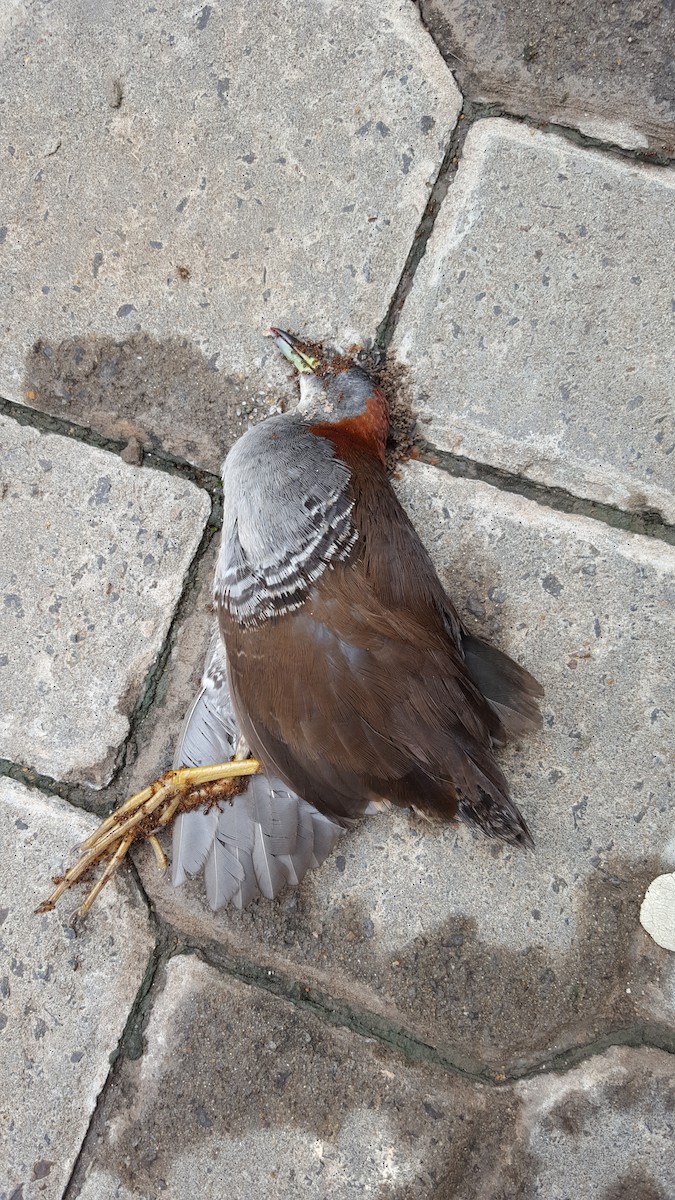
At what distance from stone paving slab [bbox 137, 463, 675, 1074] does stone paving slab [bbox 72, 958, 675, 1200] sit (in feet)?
0.40

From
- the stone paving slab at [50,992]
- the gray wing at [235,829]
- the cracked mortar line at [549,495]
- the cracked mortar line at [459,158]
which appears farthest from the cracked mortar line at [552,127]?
the stone paving slab at [50,992]

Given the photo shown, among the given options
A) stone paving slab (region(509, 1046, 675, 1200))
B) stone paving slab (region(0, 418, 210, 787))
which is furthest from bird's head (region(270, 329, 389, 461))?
stone paving slab (region(509, 1046, 675, 1200))

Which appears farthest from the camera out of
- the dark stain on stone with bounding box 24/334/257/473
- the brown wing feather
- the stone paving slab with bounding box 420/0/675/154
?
the dark stain on stone with bounding box 24/334/257/473

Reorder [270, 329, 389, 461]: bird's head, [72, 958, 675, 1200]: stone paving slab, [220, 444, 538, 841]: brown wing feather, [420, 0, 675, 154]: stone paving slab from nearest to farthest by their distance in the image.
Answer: [220, 444, 538, 841]: brown wing feather < [270, 329, 389, 461]: bird's head < [72, 958, 675, 1200]: stone paving slab < [420, 0, 675, 154]: stone paving slab

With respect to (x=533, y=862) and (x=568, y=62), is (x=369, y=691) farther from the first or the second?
(x=568, y=62)

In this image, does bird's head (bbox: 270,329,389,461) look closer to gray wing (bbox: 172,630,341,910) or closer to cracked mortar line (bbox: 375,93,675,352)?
cracked mortar line (bbox: 375,93,675,352)

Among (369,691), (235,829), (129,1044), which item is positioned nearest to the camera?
(369,691)

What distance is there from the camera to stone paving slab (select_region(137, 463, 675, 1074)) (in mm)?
2484

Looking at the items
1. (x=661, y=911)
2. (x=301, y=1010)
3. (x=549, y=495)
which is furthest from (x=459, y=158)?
(x=301, y=1010)

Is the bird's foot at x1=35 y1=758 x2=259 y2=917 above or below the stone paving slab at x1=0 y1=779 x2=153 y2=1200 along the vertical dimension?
above

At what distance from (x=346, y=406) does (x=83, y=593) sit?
1.02m

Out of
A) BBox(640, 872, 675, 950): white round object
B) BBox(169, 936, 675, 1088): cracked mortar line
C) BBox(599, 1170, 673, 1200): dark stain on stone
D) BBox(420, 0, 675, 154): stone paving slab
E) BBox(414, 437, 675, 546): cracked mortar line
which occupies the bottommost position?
BBox(599, 1170, 673, 1200): dark stain on stone

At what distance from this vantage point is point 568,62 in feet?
8.41

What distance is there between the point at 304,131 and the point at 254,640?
1.63m
